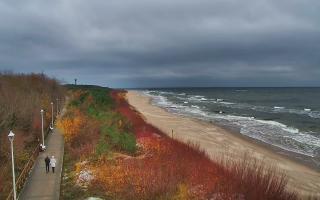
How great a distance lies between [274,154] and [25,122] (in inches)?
903

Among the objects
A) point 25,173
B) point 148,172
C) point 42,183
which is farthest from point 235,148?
point 25,173

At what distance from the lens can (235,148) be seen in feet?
136

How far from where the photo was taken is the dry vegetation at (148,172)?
63.4ft

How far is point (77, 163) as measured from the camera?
30.1 m

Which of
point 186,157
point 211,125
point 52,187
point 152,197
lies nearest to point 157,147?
point 186,157

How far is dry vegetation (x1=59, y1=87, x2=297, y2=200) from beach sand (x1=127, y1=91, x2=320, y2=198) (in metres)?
2.58

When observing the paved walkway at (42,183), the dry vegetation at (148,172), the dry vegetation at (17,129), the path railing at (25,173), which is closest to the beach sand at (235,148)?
the dry vegetation at (148,172)

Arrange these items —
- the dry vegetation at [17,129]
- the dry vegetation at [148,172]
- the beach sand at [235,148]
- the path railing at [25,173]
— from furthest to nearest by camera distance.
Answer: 1. the beach sand at [235,148]
2. the dry vegetation at [17,129]
3. the path railing at [25,173]
4. the dry vegetation at [148,172]

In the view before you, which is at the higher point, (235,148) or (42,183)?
(42,183)

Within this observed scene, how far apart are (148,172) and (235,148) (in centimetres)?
1922

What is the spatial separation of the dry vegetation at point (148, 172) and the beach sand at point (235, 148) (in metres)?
2.58

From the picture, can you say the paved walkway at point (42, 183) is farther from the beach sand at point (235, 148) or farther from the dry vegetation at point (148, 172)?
the beach sand at point (235, 148)

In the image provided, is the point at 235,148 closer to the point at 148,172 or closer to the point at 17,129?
the point at 148,172

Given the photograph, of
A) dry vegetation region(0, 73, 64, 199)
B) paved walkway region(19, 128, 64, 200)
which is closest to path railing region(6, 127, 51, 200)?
paved walkway region(19, 128, 64, 200)
